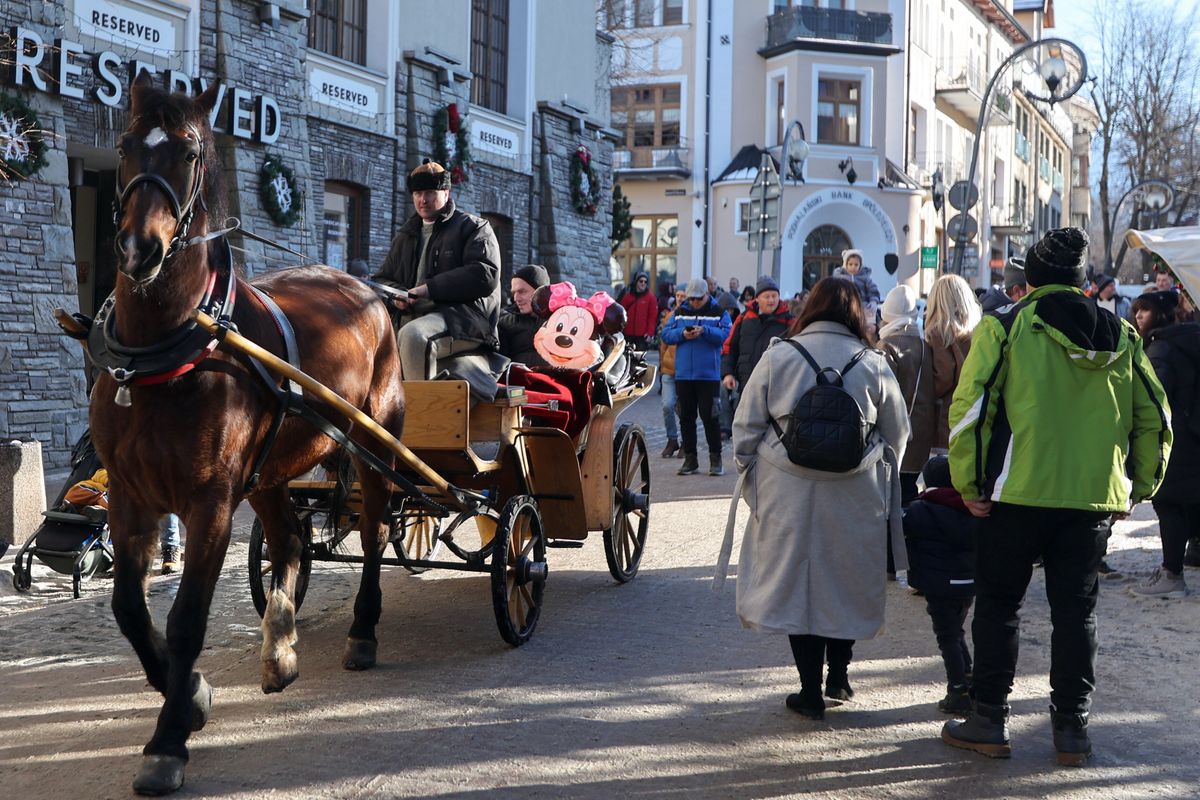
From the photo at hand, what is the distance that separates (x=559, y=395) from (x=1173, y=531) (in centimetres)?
402

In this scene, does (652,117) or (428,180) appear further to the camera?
(652,117)

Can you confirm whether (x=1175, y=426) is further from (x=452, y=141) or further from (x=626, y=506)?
(x=452, y=141)

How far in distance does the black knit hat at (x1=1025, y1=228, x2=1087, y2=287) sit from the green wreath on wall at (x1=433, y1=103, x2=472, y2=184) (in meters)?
15.0

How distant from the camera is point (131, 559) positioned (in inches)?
184

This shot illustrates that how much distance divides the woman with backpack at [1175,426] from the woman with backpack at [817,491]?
358 centimetres

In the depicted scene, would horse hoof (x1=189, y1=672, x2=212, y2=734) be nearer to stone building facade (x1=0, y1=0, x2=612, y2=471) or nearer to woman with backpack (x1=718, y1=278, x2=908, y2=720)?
woman with backpack (x1=718, y1=278, x2=908, y2=720)

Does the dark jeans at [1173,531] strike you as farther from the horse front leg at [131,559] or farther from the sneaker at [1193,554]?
the horse front leg at [131,559]

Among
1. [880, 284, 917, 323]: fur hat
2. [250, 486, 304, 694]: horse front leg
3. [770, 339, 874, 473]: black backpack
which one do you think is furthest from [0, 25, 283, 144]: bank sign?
[770, 339, 874, 473]: black backpack

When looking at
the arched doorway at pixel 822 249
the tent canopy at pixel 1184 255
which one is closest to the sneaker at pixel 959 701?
the tent canopy at pixel 1184 255

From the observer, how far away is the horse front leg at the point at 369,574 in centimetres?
599

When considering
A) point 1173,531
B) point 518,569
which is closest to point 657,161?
point 1173,531

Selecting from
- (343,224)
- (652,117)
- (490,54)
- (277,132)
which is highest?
(652,117)

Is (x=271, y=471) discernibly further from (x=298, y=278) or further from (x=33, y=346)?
(x=33, y=346)

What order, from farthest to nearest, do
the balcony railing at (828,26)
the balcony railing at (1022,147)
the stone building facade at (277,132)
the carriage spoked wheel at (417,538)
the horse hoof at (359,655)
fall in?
the balcony railing at (1022,147) < the balcony railing at (828,26) < the stone building facade at (277,132) < the carriage spoked wheel at (417,538) < the horse hoof at (359,655)
